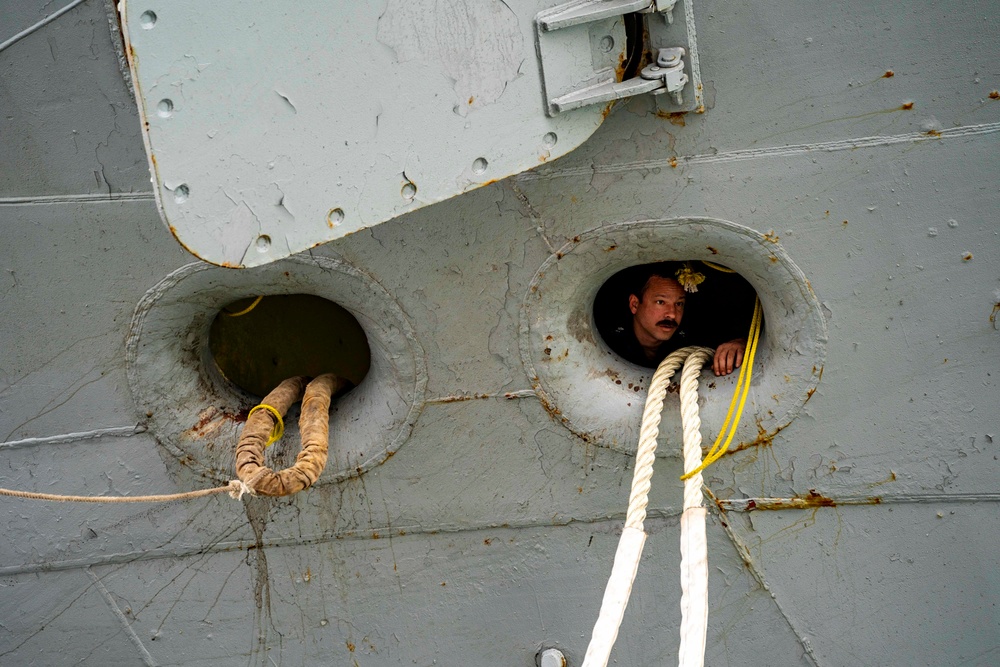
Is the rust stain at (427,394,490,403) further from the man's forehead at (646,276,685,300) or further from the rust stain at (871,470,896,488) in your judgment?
the rust stain at (871,470,896,488)

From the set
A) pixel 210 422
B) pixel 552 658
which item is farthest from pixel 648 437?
pixel 210 422

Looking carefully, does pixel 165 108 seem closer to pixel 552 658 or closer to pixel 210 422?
pixel 210 422

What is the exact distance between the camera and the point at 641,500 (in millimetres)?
1923

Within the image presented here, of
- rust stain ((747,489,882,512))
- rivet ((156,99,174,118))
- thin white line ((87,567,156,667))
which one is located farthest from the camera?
thin white line ((87,567,156,667))

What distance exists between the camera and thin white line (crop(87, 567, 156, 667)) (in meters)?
2.49

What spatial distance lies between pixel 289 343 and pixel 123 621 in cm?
117

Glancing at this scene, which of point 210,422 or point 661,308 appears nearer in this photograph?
point 210,422

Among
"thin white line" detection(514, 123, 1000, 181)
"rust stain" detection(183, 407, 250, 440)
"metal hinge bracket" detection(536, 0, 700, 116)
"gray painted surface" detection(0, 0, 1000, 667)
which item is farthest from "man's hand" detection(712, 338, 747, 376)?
"rust stain" detection(183, 407, 250, 440)

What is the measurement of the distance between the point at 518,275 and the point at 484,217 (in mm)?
174

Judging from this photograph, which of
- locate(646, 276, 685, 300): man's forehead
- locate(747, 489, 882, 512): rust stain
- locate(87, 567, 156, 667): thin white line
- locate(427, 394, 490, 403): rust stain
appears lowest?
locate(87, 567, 156, 667): thin white line

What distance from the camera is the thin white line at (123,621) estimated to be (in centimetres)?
249

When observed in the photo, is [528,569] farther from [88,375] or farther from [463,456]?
[88,375]

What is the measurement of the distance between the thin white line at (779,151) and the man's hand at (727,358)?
23.4 inches

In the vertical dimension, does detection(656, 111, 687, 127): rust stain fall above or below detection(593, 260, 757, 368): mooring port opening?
above
